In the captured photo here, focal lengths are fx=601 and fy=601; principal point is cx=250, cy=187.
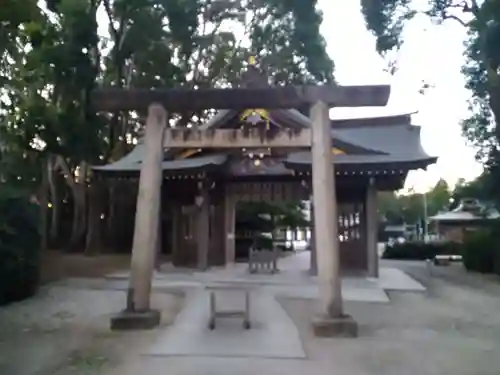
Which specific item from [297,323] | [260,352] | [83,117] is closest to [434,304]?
[297,323]

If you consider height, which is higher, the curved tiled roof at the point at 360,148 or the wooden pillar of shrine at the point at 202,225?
the curved tiled roof at the point at 360,148

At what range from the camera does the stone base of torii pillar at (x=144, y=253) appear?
8.39m

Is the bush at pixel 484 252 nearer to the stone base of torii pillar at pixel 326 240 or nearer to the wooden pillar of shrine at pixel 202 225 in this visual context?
the wooden pillar of shrine at pixel 202 225

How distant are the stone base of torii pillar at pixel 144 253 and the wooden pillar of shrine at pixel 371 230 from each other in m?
8.75

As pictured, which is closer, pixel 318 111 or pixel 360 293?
pixel 318 111

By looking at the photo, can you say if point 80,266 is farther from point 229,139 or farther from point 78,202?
point 229,139

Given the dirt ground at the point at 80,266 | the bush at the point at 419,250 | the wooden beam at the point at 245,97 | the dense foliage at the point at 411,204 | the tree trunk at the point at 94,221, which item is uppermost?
the dense foliage at the point at 411,204

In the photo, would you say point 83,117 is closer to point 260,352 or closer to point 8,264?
point 8,264

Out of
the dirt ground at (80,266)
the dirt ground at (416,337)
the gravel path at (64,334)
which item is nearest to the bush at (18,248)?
the gravel path at (64,334)

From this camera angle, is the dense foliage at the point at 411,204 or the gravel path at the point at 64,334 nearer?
the gravel path at the point at 64,334

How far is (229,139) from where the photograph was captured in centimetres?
912

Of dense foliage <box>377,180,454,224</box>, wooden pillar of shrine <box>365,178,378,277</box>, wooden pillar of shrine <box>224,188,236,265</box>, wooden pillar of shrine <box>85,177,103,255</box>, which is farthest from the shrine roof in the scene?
dense foliage <box>377,180,454,224</box>

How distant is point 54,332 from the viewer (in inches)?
329

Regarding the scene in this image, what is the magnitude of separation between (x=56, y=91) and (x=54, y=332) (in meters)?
16.1
